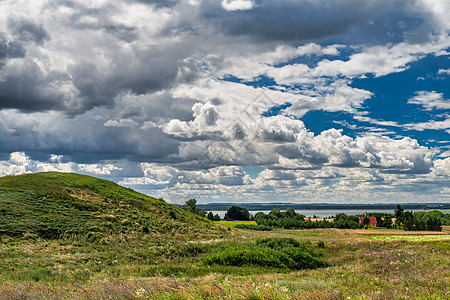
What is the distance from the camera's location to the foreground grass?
845 centimetres

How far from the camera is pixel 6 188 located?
54531 mm

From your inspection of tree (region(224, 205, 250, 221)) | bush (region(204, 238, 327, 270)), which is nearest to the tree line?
tree (region(224, 205, 250, 221))

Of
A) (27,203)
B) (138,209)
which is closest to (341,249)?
(138,209)

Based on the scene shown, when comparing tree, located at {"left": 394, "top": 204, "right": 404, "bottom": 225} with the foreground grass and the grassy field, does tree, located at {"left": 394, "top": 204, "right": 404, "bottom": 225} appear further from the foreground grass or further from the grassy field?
the foreground grass

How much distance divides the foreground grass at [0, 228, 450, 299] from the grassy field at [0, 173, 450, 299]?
0.05 m

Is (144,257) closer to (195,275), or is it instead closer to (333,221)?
(195,275)

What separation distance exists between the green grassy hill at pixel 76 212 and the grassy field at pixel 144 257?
0.55 feet

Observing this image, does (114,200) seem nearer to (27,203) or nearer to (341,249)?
(27,203)

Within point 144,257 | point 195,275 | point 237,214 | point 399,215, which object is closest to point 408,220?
point 399,215

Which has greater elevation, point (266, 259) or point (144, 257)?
point (266, 259)

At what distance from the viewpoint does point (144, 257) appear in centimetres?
3012

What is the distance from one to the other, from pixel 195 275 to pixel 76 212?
3785cm

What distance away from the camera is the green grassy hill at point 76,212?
41812 millimetres

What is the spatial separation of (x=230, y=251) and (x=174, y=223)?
117 feet
